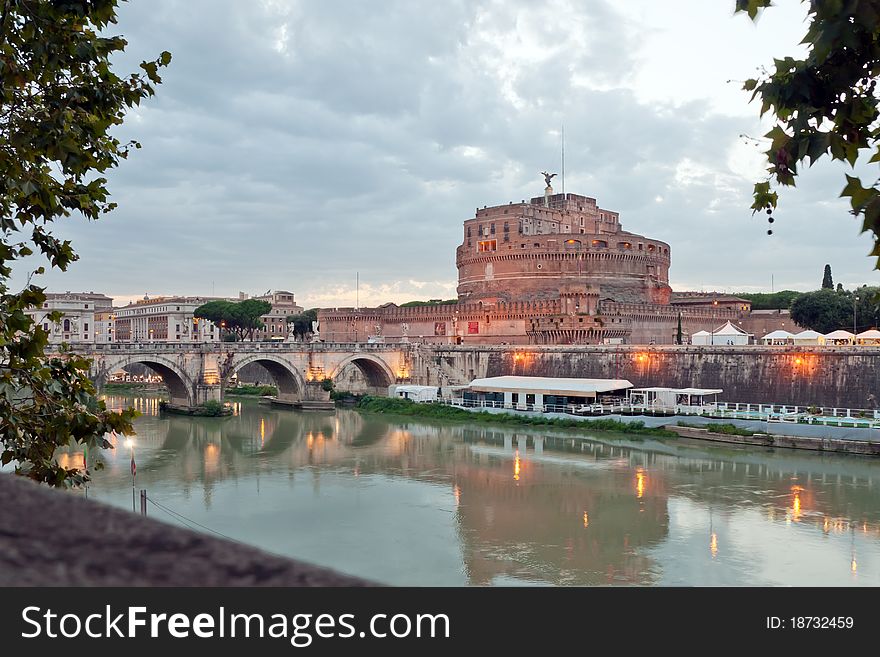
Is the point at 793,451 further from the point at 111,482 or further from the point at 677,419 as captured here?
the point at 111,482

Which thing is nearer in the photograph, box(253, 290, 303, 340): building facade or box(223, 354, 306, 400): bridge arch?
box(223, 354, 306, 400): bridge arch

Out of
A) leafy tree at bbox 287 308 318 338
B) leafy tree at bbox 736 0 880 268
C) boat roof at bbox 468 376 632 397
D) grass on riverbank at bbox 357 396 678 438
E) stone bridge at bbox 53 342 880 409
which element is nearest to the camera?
leafy tree at bbox 736 0 880 268

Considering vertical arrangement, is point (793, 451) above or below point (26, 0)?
below

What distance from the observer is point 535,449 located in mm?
28719

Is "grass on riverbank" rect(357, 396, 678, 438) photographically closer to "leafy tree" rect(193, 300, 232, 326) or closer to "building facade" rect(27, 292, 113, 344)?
"leafy tree" rect(193, 300, 232, 326)

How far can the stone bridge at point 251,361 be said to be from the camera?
128 ft

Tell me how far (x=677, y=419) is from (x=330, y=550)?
20.8 meters

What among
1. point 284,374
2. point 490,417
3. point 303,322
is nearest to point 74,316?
point 303,322

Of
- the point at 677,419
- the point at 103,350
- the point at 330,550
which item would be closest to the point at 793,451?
the point at 677,419

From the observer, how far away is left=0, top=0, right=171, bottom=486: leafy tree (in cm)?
525

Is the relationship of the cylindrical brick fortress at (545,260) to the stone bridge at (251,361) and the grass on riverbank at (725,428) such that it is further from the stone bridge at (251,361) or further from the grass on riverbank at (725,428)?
the grass on riverbank at (725,428)

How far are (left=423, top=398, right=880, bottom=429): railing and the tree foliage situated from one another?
1393 inches

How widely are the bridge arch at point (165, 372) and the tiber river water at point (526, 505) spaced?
8.08m

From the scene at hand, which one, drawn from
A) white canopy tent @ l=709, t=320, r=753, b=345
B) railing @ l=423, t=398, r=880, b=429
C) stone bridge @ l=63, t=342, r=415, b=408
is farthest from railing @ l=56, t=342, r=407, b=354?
white canopy tent @ l=709, t=320, r=753, b=345
